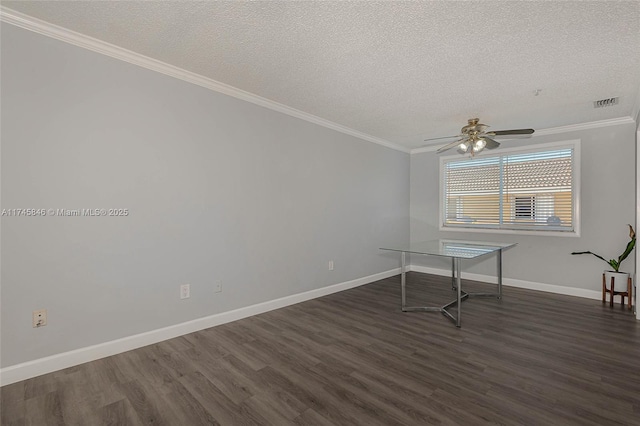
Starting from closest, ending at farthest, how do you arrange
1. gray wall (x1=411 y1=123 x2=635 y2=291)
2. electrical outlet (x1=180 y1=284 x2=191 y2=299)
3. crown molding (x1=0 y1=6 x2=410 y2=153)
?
crown molding (x1=0 y1=6 x2=410 y2=153)
electrical outlet (x1=180 y1=284 x2=191 y2=299)
gray wall (x1=411 y1=123 x2=635 y2=291)

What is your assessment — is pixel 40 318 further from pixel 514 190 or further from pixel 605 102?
pixel 514 190

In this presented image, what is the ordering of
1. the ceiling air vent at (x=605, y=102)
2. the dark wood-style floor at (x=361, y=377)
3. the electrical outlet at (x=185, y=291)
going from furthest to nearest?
the ceiling air vent at (x=605, y=102) < the electrical outlet at (x=185, y=291) < the dark wood-style floor at (x=361, y=377)

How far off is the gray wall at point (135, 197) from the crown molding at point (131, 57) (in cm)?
6

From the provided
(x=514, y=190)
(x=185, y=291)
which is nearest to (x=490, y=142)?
(x=514, y=190)

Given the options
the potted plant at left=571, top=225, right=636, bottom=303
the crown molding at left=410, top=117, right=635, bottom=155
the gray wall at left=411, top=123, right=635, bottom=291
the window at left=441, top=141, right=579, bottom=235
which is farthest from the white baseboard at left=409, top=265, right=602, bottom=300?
the crown molding at left=410, top=117, right=635, bottom=155

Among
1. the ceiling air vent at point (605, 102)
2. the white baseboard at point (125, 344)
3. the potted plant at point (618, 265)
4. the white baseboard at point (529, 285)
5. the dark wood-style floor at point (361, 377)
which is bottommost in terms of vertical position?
the dark wood-style floor at point (361, 377)

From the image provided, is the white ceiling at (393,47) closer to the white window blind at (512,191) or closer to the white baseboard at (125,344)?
the white window blind at (512,191)

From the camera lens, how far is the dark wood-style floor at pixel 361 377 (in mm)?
1770

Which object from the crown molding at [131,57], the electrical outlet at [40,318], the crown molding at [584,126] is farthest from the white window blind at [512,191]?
the electrical outlet at [40,318]

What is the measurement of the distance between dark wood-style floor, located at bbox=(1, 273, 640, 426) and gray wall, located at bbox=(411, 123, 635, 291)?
1.08 meters

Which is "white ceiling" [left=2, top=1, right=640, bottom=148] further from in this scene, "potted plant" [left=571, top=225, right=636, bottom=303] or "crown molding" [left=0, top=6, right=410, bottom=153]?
"potted plant" [left=571, top=225, right=636, bottom=303]

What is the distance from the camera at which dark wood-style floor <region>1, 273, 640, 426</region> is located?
1.77 m

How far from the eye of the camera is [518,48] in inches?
93.1

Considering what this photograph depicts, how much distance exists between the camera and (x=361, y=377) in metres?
2.17
